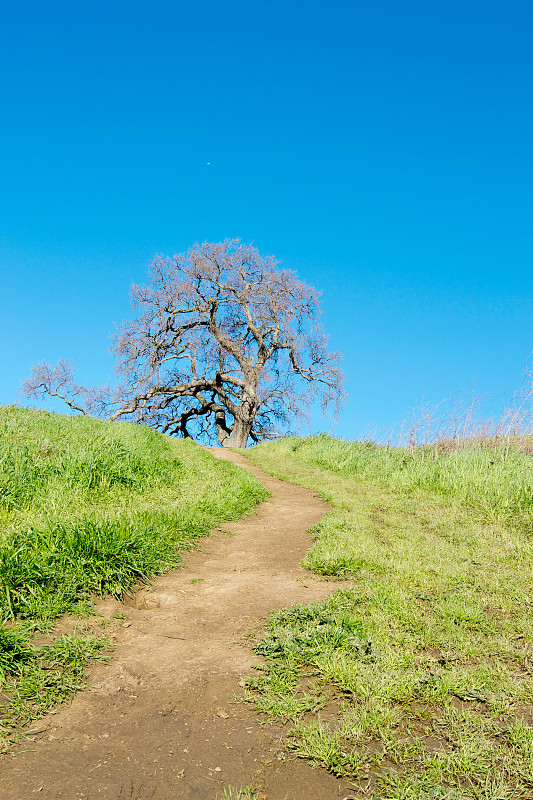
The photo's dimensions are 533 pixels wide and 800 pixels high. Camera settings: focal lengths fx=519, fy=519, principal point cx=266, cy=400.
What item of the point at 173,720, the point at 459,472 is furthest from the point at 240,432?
the point at 173,720

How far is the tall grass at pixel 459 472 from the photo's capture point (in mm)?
8250

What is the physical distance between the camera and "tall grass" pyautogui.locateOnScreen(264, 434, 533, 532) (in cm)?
825

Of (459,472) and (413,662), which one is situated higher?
(459,472)

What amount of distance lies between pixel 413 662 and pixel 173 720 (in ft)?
5.43

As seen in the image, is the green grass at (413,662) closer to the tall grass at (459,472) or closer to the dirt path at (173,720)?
the dirt path at (173,720)

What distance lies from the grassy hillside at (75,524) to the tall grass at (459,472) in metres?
3.07

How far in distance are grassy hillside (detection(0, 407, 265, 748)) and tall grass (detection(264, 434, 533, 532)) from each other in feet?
10.1

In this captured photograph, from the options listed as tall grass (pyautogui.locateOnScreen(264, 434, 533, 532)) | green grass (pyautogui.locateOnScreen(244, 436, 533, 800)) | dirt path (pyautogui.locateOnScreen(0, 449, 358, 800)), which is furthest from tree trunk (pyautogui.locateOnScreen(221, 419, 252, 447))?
dirt path (pyautogui.locateOnScreen(0, 449, 358, 800))

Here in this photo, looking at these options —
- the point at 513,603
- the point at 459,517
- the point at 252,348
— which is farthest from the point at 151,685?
the point at 252,348

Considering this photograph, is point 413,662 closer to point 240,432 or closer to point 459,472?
point 459,472

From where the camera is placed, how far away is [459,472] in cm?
983

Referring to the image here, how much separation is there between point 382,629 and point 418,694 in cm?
75

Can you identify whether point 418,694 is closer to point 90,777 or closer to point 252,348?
point 90,777

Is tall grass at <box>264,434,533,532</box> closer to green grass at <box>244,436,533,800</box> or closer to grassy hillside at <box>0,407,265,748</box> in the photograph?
green grass at <box>244,436,533,800</box>
